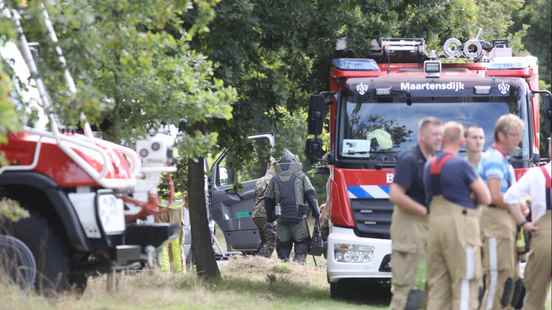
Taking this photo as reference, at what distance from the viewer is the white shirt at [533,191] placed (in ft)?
33.4

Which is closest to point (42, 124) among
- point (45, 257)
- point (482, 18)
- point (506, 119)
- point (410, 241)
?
point (45, 257)

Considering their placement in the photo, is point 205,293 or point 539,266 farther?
point 205,293

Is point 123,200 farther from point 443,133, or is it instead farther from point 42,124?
point 443,133

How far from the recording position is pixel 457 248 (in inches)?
380

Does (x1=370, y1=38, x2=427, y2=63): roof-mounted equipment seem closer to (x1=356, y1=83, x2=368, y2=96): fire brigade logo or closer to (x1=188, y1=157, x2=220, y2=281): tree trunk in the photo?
(x1=356, y1=83, x2=368, y2=96): fire brigade logo

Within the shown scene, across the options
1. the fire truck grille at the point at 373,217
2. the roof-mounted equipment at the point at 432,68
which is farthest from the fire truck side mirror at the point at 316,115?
the roof-mounted equipment at the point at 432,68

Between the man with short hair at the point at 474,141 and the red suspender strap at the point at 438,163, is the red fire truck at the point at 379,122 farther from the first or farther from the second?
the red suspender strap at the point at 438,163

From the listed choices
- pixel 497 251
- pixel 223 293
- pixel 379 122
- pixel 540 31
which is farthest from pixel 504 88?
pixel 540 31

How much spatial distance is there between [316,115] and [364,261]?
72.0 inches

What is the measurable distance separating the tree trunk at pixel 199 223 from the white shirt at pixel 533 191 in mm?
7270

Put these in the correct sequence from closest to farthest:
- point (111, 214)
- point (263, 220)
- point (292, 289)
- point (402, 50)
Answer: point (111, 214)
point (402, 50)
point (292, 289)
point (263, 220)

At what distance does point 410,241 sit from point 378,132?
429 cm

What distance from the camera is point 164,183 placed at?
14336mm

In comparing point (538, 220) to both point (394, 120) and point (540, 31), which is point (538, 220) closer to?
point (394, 120)
